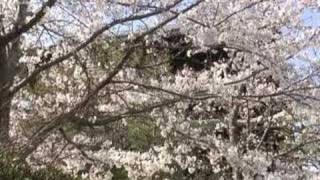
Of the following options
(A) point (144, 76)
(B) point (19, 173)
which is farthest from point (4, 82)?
(B) point (19, 173)

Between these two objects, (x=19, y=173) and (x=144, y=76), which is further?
(x=144, y=76)

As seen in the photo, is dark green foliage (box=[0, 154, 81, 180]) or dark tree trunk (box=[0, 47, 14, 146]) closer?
dark green foliage (box=[0, 154, 81, 180])

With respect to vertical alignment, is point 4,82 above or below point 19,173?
above

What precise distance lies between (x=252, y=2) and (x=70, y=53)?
2.60m

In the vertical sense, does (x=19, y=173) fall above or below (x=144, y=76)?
below

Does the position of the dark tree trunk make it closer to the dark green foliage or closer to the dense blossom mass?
the dense blossom mass

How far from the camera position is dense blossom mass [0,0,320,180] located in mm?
6469

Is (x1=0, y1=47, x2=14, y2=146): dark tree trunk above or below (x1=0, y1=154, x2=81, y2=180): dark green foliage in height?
above

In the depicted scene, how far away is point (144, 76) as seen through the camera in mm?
7527

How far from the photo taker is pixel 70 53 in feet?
20.7

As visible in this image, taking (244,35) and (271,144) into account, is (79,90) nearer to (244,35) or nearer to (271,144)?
(244,35)

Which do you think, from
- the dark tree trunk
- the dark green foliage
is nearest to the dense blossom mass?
the dark tree trunk

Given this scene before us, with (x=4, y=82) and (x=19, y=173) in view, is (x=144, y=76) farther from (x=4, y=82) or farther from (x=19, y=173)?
(x=19, y=173)

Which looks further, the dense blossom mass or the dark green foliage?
the dense blossom mass
